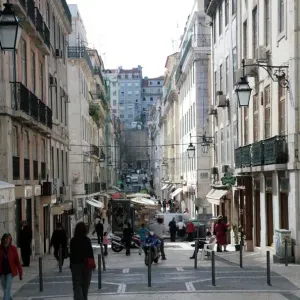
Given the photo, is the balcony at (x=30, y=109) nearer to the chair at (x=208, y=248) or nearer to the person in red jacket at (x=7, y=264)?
the chair at (x=208, y=248)

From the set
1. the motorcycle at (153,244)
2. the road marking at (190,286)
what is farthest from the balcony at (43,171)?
the road marking at (190,286)

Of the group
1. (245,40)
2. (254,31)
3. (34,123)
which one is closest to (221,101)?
(245,40)

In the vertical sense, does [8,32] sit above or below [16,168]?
above

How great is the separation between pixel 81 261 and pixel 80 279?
0.30 meters

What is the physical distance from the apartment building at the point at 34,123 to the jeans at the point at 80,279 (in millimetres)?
6254

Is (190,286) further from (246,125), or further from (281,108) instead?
(246,125)

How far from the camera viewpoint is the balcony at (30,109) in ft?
71.1

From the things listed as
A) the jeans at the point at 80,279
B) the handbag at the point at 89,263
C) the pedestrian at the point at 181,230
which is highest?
the handbag at the point at 89,263

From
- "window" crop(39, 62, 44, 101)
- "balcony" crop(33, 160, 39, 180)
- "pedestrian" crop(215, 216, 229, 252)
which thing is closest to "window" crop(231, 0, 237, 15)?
"window" crop(39, 62, 44, 101)

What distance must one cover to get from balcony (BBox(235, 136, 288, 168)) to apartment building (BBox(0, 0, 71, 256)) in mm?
7539

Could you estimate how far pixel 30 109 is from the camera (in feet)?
78.5

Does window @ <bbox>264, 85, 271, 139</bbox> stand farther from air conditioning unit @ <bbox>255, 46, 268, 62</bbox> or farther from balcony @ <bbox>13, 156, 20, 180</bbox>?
balcony @ <bbox>13, 156, 20, 180</bbox>

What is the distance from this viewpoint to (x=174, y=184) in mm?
69250

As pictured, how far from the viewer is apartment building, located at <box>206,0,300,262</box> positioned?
2014cm
